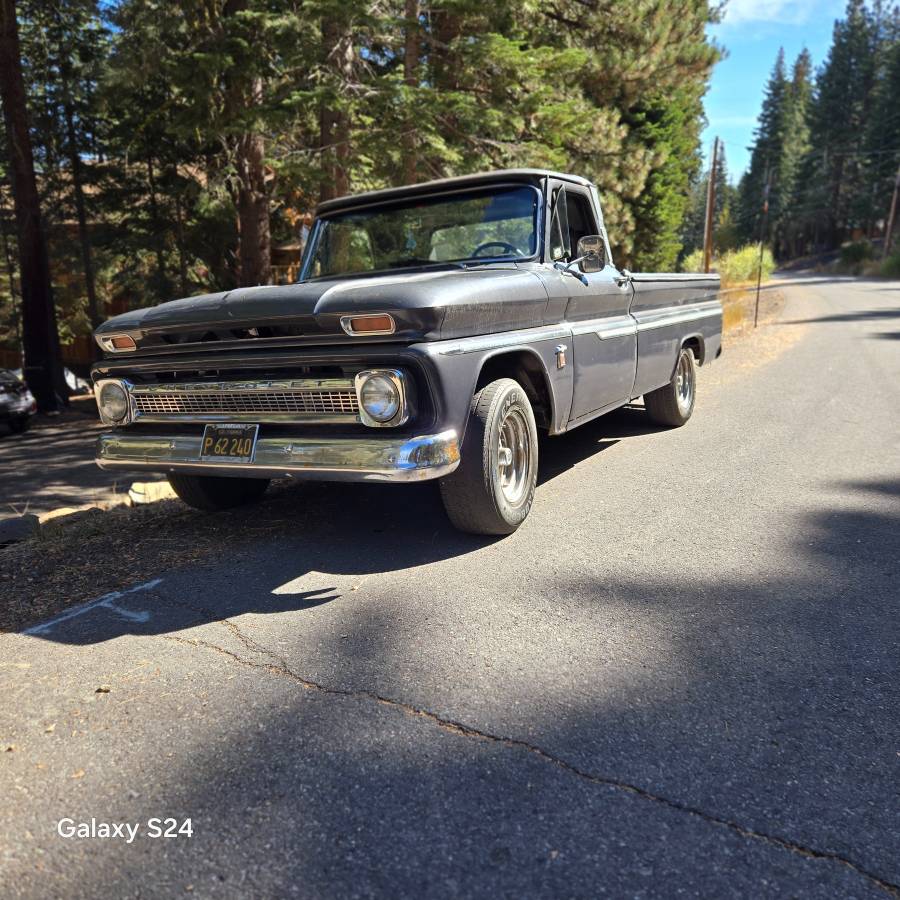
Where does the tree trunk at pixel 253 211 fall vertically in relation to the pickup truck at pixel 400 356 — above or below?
above

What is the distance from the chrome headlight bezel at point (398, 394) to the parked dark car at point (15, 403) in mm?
14098

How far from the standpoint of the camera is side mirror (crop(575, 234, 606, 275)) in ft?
16.1

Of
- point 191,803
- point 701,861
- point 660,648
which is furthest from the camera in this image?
point 660,648

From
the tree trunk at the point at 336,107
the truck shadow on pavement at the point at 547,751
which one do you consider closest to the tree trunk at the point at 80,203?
the tree trunk at the point at 336,107

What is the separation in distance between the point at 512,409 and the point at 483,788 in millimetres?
2374

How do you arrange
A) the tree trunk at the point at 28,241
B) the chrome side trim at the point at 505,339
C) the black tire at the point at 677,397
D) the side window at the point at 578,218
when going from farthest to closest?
the tree trunk at the point at 28,241 → the black tire at the point at 677,397 → the side window at the point at 578,218 → the chrome side trim at the point at 505,339

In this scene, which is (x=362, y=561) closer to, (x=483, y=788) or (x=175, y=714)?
(x=175, y=714)

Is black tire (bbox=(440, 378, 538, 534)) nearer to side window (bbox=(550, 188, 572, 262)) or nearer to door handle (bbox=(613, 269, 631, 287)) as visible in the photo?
side window (bbox=(550, 188, 572, 262))

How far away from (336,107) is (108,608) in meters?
7.53

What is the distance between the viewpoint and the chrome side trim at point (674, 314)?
19.7 feet

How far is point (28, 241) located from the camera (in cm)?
1672

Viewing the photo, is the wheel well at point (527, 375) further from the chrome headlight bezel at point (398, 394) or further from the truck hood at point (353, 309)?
the chrome headlight bezel at point (398, 394)

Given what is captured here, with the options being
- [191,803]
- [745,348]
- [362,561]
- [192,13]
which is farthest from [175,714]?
[745,348]

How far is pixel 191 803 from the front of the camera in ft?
Answer: 6.81
